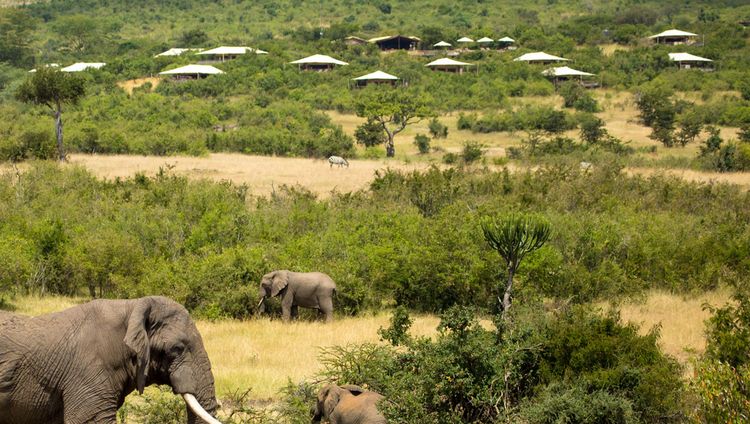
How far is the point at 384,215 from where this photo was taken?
22156 millimetres

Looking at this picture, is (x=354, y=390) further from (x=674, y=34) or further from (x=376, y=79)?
(x=674, y=34)

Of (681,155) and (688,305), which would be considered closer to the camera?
(688,305)

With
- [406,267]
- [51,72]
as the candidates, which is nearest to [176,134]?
[51,72]

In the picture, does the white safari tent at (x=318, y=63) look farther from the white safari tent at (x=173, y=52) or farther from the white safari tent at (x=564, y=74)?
the white safari tent at (x=564, y=74)

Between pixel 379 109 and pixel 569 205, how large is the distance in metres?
19.5

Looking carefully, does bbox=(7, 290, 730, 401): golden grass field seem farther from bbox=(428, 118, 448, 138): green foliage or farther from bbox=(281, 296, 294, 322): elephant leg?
bbox=(428, 118, 448, 138): green foliage

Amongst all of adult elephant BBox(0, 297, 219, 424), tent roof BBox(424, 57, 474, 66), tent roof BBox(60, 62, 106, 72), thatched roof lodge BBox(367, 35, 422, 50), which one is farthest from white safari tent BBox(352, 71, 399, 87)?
adult elephant BBox(0, 297, 219, 424)

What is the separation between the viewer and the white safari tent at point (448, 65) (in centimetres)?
6419

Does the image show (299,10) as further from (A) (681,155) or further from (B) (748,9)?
(A) (681,155)

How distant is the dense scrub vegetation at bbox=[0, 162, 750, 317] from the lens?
59.9 feet

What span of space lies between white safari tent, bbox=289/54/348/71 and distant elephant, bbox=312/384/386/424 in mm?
54676

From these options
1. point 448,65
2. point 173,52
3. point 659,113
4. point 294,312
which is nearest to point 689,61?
point 448,65

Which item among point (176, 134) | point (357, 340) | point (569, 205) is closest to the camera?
point (357, 340)

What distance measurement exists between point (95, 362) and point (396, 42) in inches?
2882
